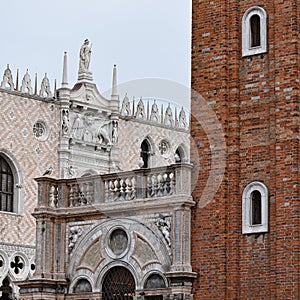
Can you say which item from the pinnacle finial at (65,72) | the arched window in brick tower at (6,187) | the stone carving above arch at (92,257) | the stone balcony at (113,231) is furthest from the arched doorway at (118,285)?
the pinnacle finial at (65,72)

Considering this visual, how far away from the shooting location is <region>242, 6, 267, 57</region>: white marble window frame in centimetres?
2314

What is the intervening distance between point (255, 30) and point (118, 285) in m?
6.43

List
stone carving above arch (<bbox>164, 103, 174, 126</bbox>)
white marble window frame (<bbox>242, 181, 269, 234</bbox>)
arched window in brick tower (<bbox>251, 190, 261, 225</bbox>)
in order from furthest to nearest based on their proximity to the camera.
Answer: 1. stone carving above arch (<bbox>164, 103, 174, 126</bbox>)
2. arched window in brick tower (<bbox>251, 190, 261, 225</bbox>)
3. white marble window frame (<bbox>242, 181, 269, 234</bbox>)

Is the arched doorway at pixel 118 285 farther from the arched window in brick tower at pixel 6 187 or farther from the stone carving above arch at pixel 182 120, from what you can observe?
the stone carving above arch at pixel 182 120

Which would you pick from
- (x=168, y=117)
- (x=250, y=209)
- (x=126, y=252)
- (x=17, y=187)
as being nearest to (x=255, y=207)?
(x=250, y=209)

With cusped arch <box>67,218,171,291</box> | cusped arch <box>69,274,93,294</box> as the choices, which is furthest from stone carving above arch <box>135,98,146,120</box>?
cusped arch <box>69,274,93,294</box>

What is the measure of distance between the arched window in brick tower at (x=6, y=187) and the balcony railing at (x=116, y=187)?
36.5ft

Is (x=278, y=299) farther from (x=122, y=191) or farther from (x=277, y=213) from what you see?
(x=122, y=191)

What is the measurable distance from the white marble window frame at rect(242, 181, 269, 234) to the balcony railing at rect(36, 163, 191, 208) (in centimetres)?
130

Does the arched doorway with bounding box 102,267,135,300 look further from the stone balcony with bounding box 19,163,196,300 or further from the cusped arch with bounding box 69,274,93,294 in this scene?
the cusped arch with bounding box 69,274,93,294

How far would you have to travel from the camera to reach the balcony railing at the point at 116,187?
23484 millimetres

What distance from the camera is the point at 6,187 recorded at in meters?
36.5

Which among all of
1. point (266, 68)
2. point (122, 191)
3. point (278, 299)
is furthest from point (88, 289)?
point (266, 68)

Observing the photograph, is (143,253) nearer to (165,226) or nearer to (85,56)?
(165,226)
